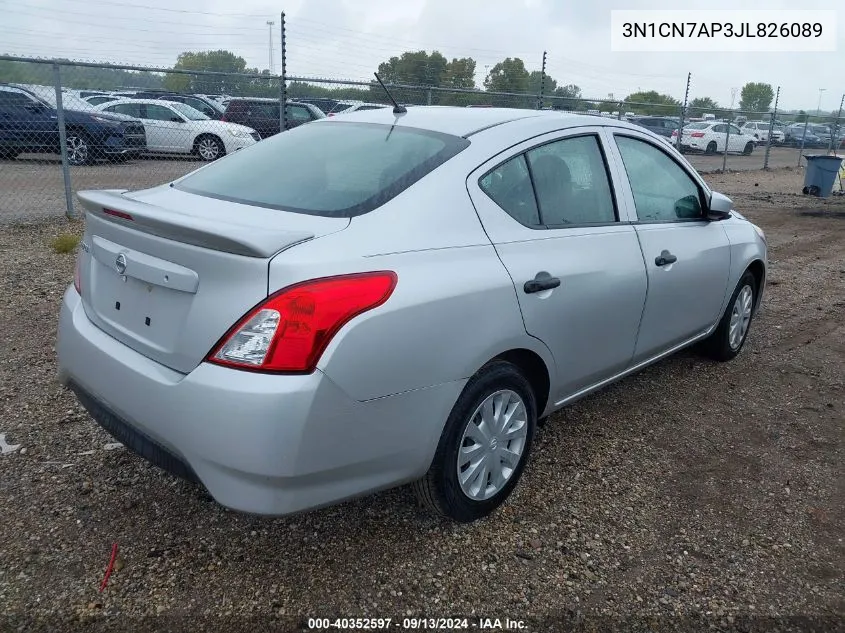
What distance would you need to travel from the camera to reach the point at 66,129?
1148 cm

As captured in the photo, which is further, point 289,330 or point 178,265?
point 178,265

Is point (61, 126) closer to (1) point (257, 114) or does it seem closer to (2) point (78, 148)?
(2) point (78, 148)

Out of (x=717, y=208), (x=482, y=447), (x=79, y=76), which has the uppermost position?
(x=79, y=76)

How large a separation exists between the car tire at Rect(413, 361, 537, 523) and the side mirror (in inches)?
76.1

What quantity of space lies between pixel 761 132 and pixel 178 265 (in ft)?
116

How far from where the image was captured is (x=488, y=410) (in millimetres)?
2746

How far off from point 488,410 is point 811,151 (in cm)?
3510

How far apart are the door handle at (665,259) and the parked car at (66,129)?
28.5 ft

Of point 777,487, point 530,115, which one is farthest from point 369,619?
point 530,115

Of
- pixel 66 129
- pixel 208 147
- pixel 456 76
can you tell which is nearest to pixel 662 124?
pixel 456 76

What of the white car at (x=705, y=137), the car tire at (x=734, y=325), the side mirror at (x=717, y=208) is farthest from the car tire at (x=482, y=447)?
the white car at (x=705, y=137)

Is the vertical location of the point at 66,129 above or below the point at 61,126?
below

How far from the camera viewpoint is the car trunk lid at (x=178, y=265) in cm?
217

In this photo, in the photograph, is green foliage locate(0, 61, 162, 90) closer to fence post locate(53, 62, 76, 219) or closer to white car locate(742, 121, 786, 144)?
fence post locate(53, 62, 76, 219)
